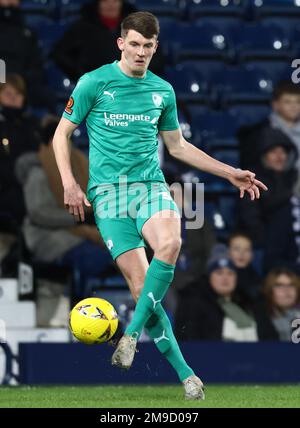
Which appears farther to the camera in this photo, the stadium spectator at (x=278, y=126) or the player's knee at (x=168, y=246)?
the stadium spectator at (x=278, y=126)

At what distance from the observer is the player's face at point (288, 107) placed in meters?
10.6

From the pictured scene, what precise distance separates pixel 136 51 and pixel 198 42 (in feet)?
17.4

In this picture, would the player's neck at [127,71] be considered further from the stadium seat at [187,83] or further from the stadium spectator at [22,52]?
the stadium seat at [187,83]

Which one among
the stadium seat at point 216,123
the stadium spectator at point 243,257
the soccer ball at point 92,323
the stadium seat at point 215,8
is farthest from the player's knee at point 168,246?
the stadium seat at point 215,8

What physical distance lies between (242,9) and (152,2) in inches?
36.4

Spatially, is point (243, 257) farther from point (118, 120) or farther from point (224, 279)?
point (118, 120)

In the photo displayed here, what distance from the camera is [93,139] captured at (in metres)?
6.69

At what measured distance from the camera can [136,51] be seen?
254 inches

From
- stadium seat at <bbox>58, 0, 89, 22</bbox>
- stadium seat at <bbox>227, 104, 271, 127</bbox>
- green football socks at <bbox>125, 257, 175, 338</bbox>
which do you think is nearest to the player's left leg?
green football socks at <bbox>125, 257, 175, 338</bbox>

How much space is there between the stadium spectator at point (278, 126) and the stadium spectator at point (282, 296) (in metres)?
1.18

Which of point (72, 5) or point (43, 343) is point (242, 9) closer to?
point (72, 5)

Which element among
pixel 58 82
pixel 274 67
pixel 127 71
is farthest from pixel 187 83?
pixel 127 71
